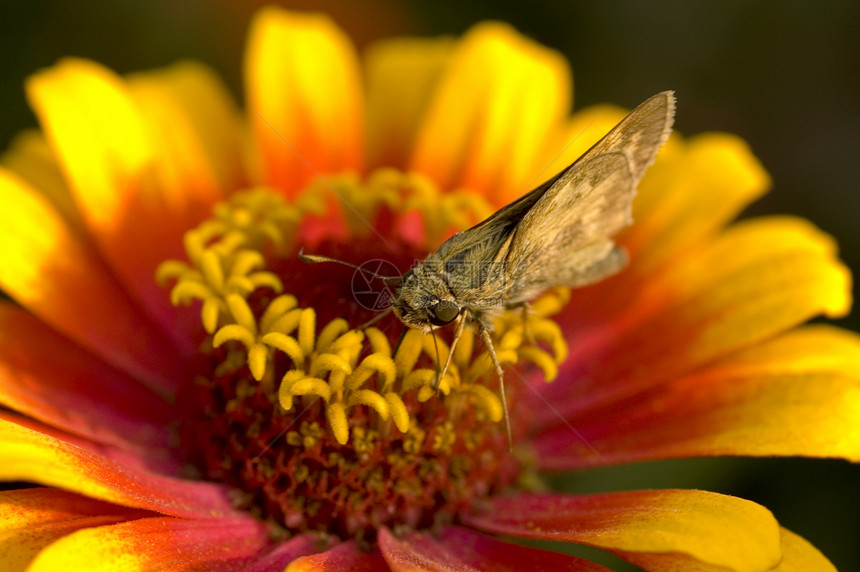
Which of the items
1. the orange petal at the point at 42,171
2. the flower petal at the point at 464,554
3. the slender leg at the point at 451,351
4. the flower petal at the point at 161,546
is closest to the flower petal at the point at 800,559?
the flower petal at the point at 464,554

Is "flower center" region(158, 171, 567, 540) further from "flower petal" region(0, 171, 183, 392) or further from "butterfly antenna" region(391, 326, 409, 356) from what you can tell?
"flower petal" region(0, 171, 183, 392)

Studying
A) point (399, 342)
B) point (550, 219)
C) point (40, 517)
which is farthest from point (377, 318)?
point (40, 517)

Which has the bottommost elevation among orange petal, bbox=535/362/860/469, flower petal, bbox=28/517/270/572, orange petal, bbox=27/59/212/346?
orange petal, bbox=535/362/860/469

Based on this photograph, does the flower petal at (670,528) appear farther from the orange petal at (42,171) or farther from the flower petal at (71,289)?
the orange petal at (42,171)

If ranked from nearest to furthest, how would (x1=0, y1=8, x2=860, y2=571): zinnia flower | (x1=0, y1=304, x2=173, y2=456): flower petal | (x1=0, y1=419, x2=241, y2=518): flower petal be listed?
1. (x1=0, y1=419, x2=241, y2=518): flower petal
2. (x1=0, y1=8, x2=860, y2=571): zinnia flower
3. (x1=0, y1=304, x2=173, y2=456): flower petal

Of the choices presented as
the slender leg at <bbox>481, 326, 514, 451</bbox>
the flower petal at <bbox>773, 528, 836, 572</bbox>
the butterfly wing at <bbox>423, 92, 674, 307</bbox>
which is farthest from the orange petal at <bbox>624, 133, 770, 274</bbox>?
the flower petal at <bbox>773, 528, 836, 572</bbox>
